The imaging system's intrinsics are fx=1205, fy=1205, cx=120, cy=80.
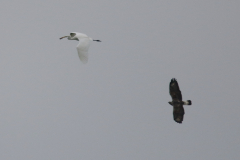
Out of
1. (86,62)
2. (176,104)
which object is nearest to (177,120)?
(176,104)

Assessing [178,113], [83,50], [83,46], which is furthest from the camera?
[178,113]

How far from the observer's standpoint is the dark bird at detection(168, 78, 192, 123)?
78.8 meters

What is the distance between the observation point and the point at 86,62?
76.4 meters

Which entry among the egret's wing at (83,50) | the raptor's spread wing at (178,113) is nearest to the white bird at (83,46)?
the egret's wing at (83,50)

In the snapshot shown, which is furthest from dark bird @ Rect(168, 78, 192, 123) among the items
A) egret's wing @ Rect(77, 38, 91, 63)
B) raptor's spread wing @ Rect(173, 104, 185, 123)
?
Answer: egret's wing @ Rect(77, 38, 91, 63)

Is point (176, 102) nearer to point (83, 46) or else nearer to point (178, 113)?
point (178, 113)

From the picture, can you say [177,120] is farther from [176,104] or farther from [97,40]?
[97,40]

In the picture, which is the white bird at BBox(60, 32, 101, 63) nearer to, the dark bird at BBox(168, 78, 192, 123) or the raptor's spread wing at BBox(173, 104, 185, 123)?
the dark bird at BBox(168, 78, 192, 123)

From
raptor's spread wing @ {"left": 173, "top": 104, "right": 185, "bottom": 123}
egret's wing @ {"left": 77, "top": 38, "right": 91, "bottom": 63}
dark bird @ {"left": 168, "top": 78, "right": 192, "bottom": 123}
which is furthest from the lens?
raptor's spread wing @ {"left": 173, "top": 104, "right": 185, "bottom": 123}

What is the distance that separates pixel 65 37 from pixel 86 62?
17.4 ft

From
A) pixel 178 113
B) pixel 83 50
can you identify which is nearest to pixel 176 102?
pixel 178 113

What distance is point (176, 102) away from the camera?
79.1 m

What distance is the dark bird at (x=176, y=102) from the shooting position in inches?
3100

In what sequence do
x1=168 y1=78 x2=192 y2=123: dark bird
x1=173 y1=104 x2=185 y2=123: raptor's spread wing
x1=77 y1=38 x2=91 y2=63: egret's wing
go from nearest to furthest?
x1=77 y1=38 x2=91 y2=63: egret's wing, x1=168 y1=78 x2=192 y2=123: dark bird, x1=173 y1=104 x2=185 y2=123: raptor's spread wing
